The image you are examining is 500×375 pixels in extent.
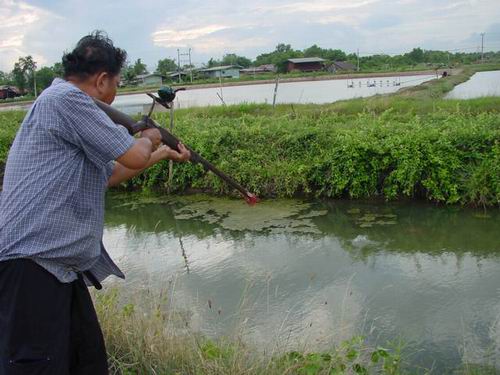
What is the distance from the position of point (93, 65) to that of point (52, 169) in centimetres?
44

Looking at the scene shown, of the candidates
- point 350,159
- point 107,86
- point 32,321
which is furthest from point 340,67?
point 32,321

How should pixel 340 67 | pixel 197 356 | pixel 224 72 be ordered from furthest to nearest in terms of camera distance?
1. pixel 224 72
2. pixel 340 67
3. pixel 197 356

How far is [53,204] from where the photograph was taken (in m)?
1.83

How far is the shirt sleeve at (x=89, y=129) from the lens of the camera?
1803 mm

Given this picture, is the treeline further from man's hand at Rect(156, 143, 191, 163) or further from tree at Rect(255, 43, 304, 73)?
man's hand at Rect(156, 143, 191, 163)

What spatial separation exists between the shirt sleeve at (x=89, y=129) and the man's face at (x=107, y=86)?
0.18m

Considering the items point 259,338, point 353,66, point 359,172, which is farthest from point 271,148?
point 353,66

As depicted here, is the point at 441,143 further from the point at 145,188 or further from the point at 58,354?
the point at 58,354

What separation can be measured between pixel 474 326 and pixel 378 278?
3.83 feet

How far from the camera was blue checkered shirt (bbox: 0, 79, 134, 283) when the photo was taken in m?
1.81

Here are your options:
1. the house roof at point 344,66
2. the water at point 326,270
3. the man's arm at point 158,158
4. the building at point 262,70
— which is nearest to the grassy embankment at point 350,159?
the water at point 326,270

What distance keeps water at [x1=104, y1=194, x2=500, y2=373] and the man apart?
4.65 feet

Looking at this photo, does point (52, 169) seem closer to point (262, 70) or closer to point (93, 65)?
point (93, 65)

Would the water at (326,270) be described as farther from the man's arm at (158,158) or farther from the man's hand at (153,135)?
the man's hand at (153,135)
